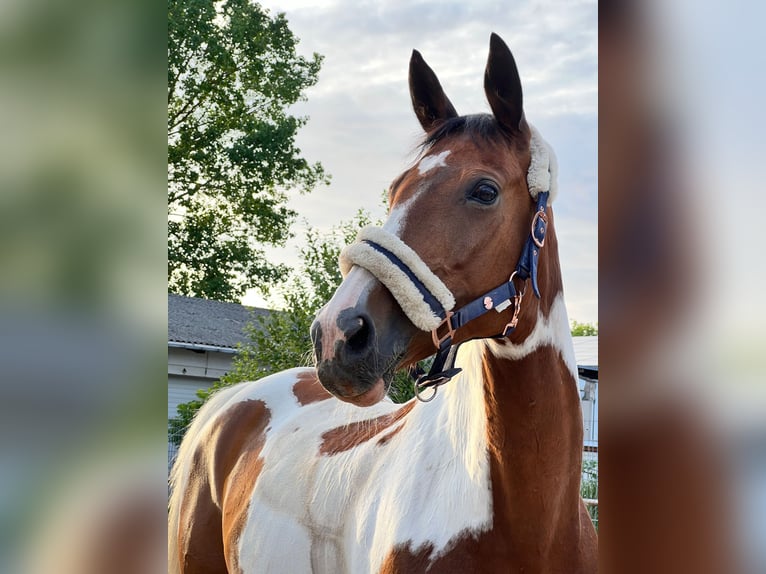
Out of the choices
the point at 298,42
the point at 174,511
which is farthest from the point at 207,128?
the point at 174,511

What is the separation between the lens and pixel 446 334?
5.99ft

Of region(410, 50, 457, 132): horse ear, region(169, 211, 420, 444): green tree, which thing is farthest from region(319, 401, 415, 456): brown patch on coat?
region(169, 211, 420, 444): green tree

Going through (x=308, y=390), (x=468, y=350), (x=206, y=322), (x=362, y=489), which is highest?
(x=206, y=322)

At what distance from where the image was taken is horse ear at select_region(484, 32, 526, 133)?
2.00 metres

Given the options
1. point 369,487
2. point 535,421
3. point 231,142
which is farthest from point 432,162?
point 231,142

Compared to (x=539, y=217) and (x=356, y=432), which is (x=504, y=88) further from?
(x=356, y=432)

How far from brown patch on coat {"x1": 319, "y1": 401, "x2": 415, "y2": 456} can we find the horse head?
0.86 metres

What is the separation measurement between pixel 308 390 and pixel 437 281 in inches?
79.0
